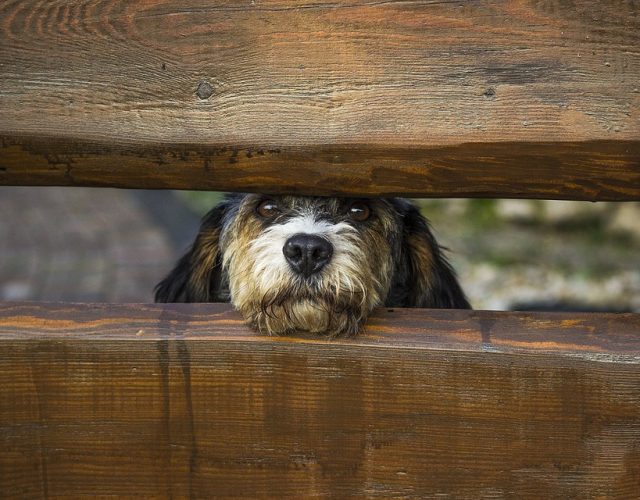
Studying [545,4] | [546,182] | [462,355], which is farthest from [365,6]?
[462,355]

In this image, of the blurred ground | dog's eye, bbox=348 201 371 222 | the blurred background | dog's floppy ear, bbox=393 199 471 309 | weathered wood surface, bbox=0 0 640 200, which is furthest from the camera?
the blurred background

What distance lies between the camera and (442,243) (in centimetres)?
905

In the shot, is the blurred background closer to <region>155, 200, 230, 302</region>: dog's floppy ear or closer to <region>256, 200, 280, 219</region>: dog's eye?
<region>155, 200, 230, 302</region>: dog's floppy ear

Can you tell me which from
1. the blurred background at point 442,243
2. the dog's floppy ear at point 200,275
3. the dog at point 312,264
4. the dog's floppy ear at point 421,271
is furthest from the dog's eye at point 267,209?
A: the blurred background at point 442,243

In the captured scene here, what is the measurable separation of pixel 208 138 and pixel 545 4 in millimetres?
890

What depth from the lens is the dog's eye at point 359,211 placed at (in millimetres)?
3498

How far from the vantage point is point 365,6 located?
7.88 ft

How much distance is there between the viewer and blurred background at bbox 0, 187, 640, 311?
25.0 ft

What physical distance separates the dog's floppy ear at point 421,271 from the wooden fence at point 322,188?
112cm

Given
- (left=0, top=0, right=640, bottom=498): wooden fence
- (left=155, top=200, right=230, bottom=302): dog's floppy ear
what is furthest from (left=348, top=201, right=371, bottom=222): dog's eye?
(left=0, top=0, right=640, bottom=498): wooden fence

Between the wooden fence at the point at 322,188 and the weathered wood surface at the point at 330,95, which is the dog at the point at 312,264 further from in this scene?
the weathered wood surface at the point at 330,95

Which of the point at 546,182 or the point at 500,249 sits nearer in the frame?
the point at 546,182

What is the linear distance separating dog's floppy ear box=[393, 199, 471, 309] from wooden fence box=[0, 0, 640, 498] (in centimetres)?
112

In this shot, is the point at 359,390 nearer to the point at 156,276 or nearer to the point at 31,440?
the point at 31,440
